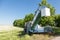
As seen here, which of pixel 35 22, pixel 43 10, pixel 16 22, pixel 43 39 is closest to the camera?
pixel 43 39

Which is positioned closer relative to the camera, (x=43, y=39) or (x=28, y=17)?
(x=43, y=39)

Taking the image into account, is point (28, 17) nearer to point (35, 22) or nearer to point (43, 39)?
point (35, 22)

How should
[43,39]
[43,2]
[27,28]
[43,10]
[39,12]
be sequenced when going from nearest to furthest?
[43,39], [43,10], [39,12], [27,28], [43,2]

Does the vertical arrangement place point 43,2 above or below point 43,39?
above

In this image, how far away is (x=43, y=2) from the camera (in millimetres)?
32188

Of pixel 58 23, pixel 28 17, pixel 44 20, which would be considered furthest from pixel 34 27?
pixel 28 17

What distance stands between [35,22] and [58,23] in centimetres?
2867

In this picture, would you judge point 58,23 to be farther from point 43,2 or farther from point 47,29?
point 47,29

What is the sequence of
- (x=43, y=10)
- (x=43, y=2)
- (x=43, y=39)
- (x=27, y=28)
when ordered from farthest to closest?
(x=43, y=2) < (x=27, y=28) < (x=43, y=10) < (x=43, y=39)

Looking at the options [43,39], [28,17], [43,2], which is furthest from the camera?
[28,17]

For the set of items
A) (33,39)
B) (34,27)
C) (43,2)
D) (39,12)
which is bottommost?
(33,39)

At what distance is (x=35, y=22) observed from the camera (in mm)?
15359

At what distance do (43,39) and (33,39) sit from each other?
95 cm

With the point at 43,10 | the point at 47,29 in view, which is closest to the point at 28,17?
the point at 47,29
